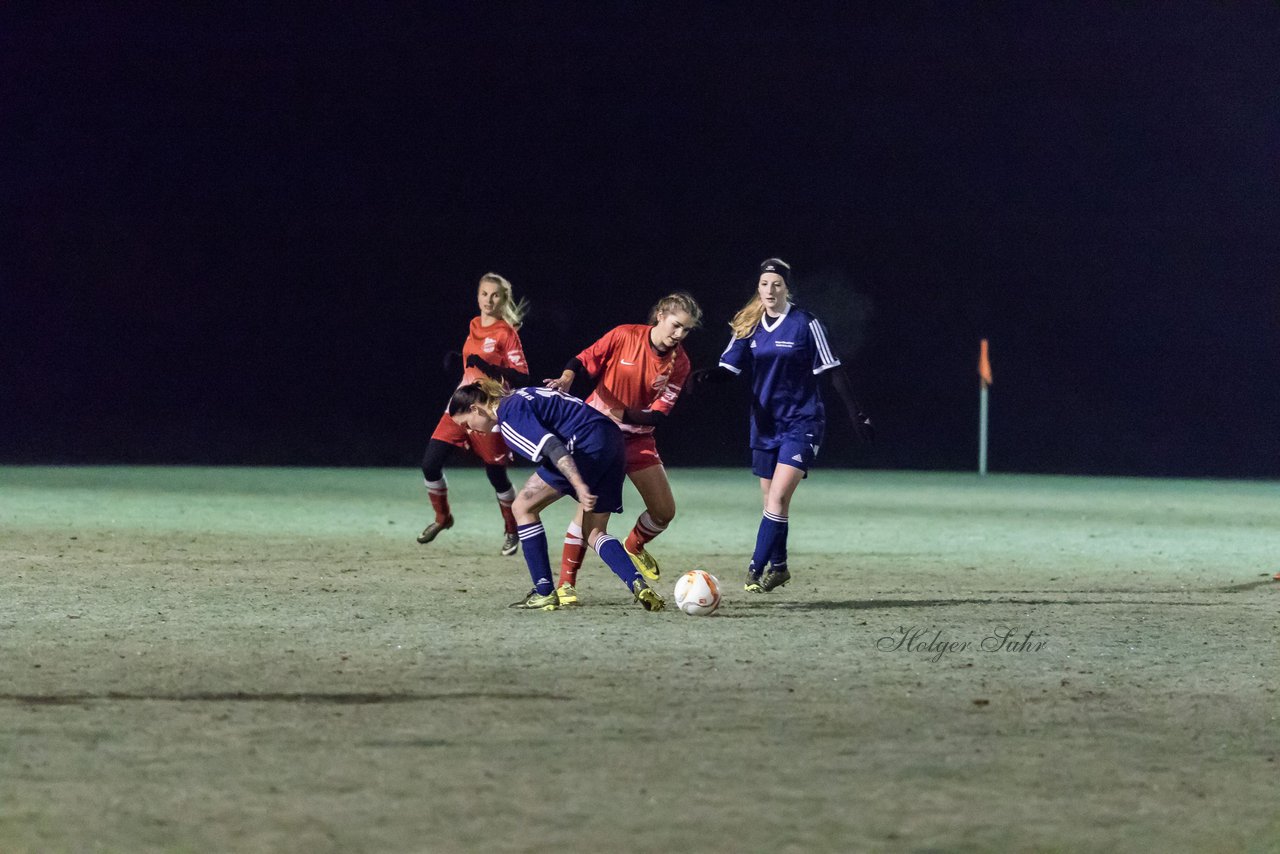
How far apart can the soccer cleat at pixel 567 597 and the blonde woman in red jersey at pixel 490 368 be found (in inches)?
104

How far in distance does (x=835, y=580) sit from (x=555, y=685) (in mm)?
4794

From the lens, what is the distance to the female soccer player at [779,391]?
9.93 metres

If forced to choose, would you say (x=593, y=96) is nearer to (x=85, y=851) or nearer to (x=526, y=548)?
(x=526, y=548)

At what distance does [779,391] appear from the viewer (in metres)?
10.1

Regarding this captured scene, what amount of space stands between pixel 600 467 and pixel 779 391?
1.95m

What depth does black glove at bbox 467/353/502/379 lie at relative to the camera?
459 inches

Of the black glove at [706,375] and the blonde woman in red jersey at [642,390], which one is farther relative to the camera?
the black glove at [706,375]

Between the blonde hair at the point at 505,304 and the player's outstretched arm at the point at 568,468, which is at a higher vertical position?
the blonde hair at the point at 505,304

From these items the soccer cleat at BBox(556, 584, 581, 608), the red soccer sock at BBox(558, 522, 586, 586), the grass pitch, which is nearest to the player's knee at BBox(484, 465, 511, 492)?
the grass pitch

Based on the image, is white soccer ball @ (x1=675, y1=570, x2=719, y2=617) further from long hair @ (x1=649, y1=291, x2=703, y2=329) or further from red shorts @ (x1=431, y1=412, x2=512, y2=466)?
red shorts @ (x1=431, y1=412, x2=512, y2=466)

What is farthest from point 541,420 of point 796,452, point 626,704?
point 626,704

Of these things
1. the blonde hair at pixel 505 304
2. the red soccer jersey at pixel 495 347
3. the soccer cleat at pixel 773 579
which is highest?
the blonde hair at pixel 505 304

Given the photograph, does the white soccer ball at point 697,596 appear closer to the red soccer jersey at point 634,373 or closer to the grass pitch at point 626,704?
the grass pitch at point 626,704
